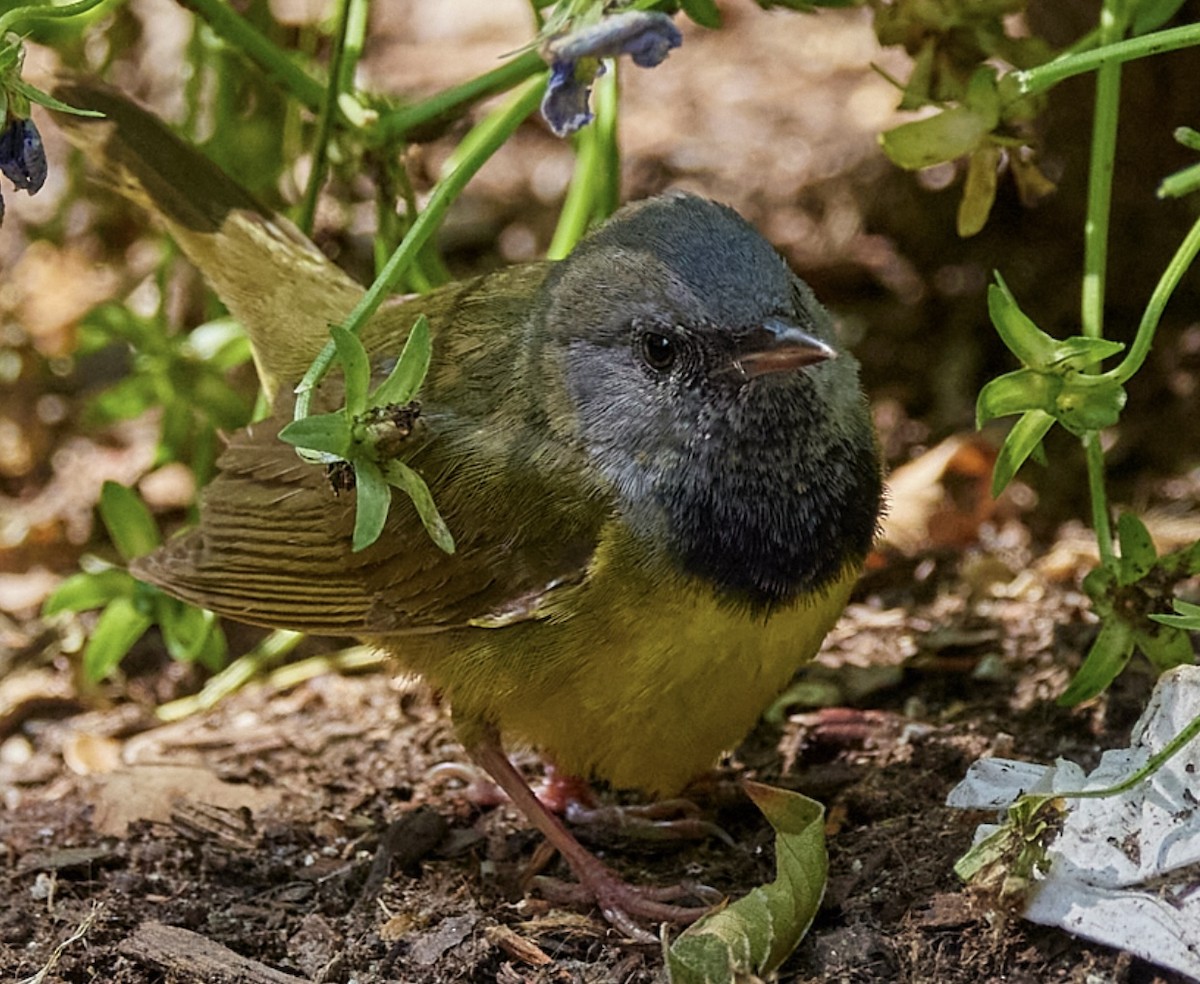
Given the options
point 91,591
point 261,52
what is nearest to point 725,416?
point 261,52

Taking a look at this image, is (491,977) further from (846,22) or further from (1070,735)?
(846,22)

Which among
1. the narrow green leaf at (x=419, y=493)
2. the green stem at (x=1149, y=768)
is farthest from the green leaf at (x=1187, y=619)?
the narrow green leaf at (x=419, y=493)

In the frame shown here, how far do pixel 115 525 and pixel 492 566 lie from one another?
4.42ft

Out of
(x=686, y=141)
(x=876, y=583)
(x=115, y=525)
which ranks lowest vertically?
(x=876, y=583)

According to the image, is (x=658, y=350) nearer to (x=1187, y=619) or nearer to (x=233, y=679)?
(x=1187, y=619)

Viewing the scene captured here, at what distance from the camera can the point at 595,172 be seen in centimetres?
418

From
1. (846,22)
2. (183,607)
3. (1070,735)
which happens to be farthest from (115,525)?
(846,22)

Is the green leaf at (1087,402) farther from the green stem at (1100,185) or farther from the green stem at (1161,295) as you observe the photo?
the green stem at (1100,185)

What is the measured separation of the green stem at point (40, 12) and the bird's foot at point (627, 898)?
1983mm

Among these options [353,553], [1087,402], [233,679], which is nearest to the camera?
[1087,402]

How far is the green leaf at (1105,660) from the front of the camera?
3.21 metres

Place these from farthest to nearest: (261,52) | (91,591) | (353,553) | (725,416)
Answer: (91,591), (261,52), (353,553), (725,416)

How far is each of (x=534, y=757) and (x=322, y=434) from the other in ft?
5.71

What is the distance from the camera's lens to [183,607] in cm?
422
